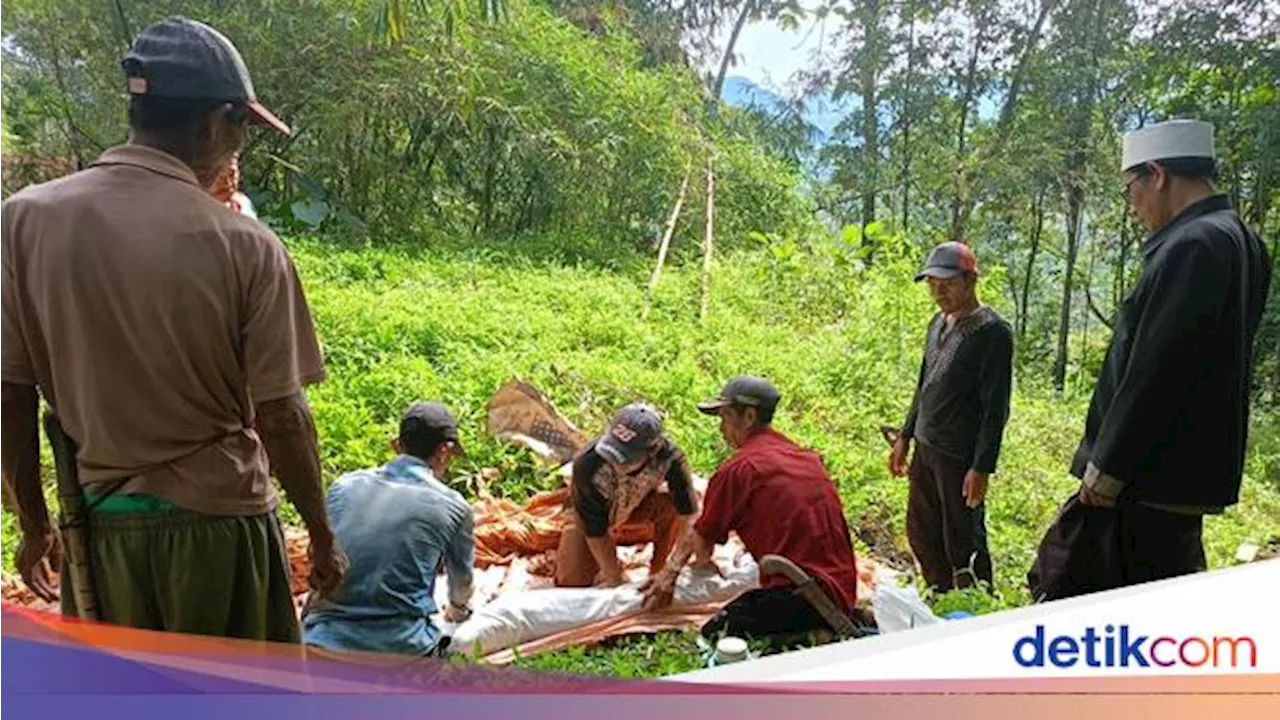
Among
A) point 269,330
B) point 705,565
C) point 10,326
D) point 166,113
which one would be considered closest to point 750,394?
point 705,565

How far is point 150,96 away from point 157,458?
1.66 ft

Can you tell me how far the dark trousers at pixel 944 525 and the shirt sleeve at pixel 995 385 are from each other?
0.12 metres

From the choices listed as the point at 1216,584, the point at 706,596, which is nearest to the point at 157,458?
the point at 706,596

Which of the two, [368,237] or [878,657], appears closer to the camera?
[878,657]

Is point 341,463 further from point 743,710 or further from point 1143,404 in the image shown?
point 1143,404

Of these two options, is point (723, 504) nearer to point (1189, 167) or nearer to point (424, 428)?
point (424, 428)

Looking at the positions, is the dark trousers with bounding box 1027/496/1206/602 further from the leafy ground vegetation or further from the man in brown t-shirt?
the man in brown t-shirt

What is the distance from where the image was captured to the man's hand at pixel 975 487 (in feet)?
8.79

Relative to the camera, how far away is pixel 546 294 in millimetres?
4363

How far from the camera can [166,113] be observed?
1.42 metres

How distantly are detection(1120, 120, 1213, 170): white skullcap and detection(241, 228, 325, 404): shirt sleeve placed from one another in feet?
4.96

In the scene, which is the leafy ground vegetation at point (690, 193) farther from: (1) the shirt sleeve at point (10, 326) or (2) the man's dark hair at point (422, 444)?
(1) the shirt sleeve at point (10, 326)

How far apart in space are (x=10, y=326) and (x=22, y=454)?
0.64 ft

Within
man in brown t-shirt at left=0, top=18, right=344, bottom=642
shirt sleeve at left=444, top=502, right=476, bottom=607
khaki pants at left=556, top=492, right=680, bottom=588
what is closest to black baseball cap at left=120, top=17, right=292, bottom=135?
man in brown t-shirt at left=0, top=18, right=344, bottom=642
